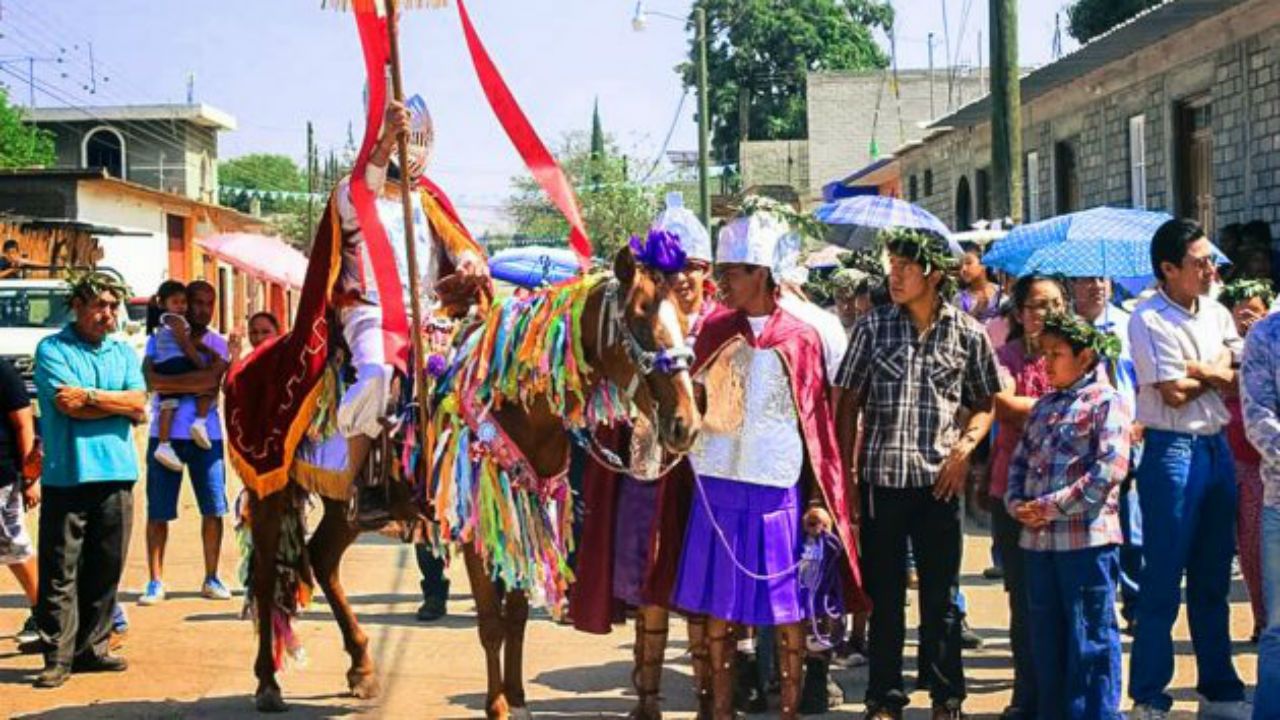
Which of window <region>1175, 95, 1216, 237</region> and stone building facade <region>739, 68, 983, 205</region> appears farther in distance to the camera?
stone building facade <region>739, 68, 983, 205</region>

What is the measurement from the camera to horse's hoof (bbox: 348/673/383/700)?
8398 millimetres

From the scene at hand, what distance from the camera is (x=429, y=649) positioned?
31.5 feet

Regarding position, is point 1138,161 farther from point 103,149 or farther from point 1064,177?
point 103,149

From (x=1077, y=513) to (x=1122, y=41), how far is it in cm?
1351

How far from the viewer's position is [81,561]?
9.23 m

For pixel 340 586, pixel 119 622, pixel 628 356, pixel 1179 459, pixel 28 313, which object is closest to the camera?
pixel 628 356

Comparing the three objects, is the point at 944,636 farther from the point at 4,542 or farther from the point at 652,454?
the point at 4,542

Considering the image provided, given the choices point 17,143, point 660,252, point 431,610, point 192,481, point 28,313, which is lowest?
point 431,610

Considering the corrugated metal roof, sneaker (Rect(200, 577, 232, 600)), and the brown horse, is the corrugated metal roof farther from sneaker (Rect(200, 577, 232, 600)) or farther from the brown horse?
the brown horse

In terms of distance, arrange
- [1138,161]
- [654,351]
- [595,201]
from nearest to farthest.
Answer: [654,351] → [1138,161] → [595,201]

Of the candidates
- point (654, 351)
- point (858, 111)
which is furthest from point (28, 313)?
point (858, 111)

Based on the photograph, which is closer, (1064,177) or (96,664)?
(96,664)

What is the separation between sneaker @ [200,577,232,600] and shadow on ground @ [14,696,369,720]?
9.68 feet

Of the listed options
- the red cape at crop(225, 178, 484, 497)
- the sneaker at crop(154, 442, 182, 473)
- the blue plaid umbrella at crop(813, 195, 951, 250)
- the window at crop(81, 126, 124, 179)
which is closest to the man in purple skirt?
the red cape at crop(225, 178, 484, 497)
